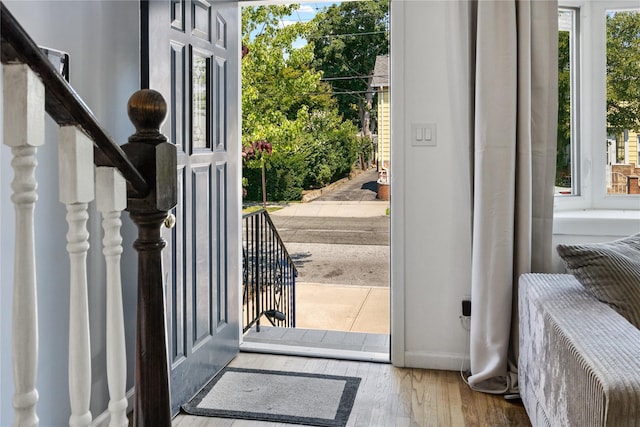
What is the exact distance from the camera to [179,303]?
2.42m

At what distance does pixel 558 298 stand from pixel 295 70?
15.8 feet

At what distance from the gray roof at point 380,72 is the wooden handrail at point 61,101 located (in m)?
5.73

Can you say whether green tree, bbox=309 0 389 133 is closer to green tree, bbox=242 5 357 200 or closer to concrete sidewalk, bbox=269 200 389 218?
green tree, bbox=242 5 357 200

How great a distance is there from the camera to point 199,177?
2.60 meters

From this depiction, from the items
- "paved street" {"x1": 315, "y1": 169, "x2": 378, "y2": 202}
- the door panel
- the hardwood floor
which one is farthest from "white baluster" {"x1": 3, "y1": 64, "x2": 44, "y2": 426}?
"paved street" {"x1": 315, "y1": 169, "x2": 378, "y2": 202}

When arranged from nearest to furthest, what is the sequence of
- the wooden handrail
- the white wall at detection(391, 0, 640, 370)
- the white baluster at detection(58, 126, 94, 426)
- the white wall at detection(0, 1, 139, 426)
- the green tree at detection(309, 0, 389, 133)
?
the wooden handrail
the white baluster at detection(58, 126, 94, 426)
the white wall at detection(0, 1, 139, 426)
the white wall at detection(391, 0, 640, 370)
the green tree at detection(309, 0, 389, 133)

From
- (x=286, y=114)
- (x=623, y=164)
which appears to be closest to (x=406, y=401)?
(x=623, y=164)

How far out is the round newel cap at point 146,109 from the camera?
116 centimetres

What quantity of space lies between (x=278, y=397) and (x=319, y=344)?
2.96 ft

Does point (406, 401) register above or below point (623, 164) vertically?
below

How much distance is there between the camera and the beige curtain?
252cm

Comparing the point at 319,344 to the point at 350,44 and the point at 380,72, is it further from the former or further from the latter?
the point at 350,44

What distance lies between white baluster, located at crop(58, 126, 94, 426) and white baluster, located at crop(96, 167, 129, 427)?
0.06 meters

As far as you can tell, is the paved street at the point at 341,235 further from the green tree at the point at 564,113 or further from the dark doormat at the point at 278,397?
the dark doormat at the point at 278,397
